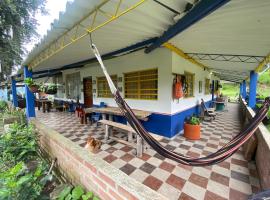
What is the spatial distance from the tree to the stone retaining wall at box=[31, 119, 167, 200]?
20.8 feet

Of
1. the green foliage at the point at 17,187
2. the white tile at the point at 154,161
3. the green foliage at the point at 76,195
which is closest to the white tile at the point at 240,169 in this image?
the white tile at the point at 154,161

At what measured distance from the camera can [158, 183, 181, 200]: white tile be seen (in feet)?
6.39

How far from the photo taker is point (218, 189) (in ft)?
6.77

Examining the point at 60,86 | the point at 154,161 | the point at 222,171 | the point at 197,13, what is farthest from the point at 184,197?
the point at 60,86

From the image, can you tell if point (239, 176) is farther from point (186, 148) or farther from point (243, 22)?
point (243, 22)

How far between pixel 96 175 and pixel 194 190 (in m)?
1.55

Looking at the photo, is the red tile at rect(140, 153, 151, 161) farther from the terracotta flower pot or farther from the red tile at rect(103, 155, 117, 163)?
the terracotta flower pot

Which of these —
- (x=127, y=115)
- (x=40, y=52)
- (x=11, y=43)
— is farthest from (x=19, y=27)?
(x=127, y=115)

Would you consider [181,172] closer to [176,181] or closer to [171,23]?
[176,181]

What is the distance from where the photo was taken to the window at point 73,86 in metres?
7.74

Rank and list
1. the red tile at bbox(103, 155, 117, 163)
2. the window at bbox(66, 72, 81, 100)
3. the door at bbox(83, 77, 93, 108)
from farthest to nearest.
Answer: the window at bbox(66, 72, 81, 100)
the door at bbox(83, 77, 93, 108)
the red tile at bbox(103, 155, 117, 163)

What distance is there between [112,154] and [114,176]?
6.77 feet

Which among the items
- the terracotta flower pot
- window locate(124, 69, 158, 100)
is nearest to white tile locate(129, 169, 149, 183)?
the terracotta flower pot

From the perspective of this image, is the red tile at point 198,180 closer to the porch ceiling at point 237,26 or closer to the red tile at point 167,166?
the red tile at point 167,166
